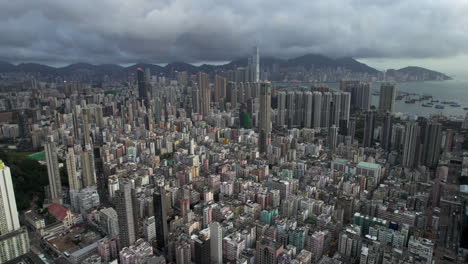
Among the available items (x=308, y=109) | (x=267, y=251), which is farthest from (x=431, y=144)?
(x=267, y=251)

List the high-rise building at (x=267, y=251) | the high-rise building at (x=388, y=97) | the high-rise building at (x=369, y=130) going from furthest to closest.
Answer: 1. the high-rise building at (x=388, y=97)
2. the high-rise building at (x=369, y=130)
3. the high-rise building at (x=267, y=251)

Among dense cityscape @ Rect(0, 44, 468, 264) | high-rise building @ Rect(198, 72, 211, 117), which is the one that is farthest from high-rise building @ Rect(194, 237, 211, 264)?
high-rise building @ Rect(198, 72, 211, 117)

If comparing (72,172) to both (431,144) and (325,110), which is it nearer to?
(431,144)

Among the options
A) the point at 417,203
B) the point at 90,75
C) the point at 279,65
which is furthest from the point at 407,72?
the point at 90,75

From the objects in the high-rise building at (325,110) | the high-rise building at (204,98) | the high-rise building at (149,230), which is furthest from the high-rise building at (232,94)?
the high-rise building at (149,230)

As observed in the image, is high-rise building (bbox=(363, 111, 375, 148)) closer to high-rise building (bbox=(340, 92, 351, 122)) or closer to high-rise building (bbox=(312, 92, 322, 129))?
→ high-rise building (bbox=(340, 92, 351, 122))

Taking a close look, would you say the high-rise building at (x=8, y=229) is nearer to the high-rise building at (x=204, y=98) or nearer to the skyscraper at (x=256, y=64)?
the high-rise building at (x=204, y=98)
